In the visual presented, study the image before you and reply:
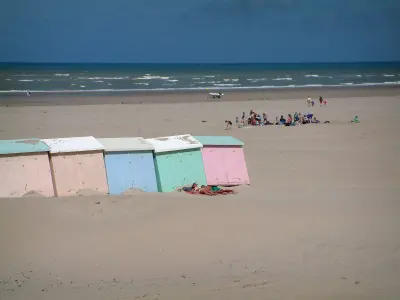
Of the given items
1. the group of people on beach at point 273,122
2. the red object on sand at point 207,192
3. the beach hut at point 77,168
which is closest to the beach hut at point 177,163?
the red object on sand at point 207,192

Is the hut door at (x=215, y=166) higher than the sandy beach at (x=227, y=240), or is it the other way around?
the hut door at (x=215, y=166)

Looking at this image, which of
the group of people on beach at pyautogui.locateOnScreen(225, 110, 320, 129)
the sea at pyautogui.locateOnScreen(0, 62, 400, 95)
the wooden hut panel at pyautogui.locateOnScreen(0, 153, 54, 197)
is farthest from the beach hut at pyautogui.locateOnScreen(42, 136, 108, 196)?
the sea at pyautogui.locateOnScreen(0, 62, 400, 95)

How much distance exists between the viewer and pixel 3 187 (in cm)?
1066

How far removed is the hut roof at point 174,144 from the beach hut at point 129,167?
29cm

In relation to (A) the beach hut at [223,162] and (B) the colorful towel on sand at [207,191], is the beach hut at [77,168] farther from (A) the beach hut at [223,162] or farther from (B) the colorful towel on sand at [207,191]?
(A) the beach hut at [223,162]

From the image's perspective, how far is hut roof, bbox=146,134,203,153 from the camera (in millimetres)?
12004

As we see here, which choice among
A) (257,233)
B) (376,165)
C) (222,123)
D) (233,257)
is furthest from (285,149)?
(233,257)

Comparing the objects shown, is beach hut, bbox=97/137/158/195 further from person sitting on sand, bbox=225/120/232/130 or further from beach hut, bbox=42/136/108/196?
person sitting on sand, bbox=225/120/232/130

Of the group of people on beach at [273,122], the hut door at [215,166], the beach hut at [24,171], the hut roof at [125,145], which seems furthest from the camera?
the group of people on beach at [273,122]

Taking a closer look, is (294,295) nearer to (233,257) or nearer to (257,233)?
(233,257)

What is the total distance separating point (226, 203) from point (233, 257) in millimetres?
2501

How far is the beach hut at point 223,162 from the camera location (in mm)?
12508

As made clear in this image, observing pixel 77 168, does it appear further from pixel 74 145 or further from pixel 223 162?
pixel 223 162

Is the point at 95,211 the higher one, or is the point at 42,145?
the point at 42,145
